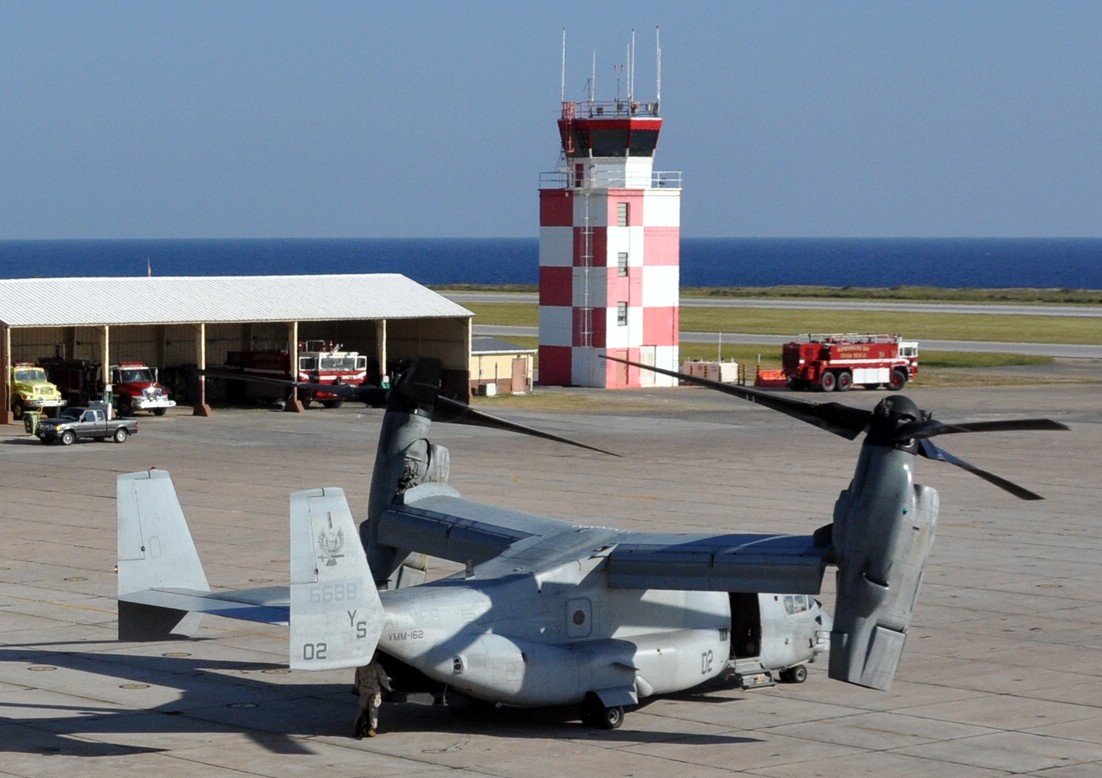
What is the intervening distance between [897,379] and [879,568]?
6587cm

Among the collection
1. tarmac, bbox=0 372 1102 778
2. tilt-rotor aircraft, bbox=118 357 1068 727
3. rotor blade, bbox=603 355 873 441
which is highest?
rotor blade, bbox=603 355 873 441

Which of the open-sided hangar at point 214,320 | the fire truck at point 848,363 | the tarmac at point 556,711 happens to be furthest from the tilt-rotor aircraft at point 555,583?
the fire truck at point 848,363

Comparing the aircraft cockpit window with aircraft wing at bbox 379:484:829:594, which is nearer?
aircraft wing at bbox 379:484:829:594

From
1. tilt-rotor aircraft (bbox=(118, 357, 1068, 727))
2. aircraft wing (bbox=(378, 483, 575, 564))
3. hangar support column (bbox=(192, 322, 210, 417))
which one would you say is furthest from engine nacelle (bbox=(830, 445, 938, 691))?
hangar support column (bbox=(192, 322, 210, 417))

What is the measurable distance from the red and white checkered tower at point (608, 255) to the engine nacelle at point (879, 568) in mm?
59667

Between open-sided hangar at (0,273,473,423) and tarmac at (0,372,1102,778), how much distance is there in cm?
829

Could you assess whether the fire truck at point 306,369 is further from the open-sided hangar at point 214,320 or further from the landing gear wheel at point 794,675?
the landing gear wheel at point 794,675

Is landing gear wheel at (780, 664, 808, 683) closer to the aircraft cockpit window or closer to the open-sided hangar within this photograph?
the aircraft cockpit window

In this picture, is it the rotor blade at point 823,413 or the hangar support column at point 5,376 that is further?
the hangar support column at point 5,376

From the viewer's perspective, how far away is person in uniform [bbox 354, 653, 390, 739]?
22.0m

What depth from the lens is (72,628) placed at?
3016cm

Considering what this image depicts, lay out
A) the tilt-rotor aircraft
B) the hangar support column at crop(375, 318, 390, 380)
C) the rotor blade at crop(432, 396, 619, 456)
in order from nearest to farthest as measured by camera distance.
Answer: the tilt-rotor aircraft < the rotor blade at crop(432, 396, 619, 456) < the hangar support column at crop(375, 318, 390, 380)

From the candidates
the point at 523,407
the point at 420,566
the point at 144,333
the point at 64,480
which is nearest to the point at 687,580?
the point at 420,566

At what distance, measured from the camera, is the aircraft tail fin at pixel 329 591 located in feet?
66.5
